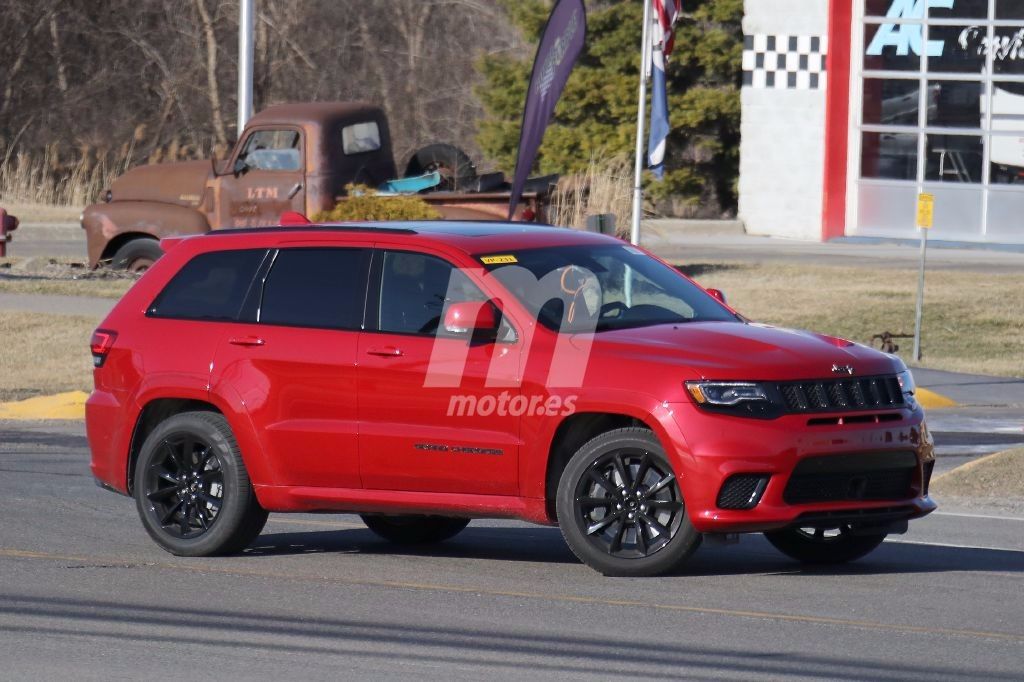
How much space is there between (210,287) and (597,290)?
210 centimetres

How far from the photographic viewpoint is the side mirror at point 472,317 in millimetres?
8211

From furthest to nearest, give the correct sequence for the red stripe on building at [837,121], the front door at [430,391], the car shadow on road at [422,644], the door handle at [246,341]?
the red stripe on building at [837,121] → the door handle at [246,341] → the front door at [430,391] → the car shadow on road at [422,644]

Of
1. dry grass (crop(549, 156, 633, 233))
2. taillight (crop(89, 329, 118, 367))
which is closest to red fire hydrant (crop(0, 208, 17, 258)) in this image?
dry grass (crop(549, 156, 633, 233))

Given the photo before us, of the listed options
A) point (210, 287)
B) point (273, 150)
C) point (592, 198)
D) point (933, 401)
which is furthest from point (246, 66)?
point (210, 287)

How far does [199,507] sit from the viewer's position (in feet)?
30.0

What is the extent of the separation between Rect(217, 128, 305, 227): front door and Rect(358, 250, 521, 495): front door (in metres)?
13.3

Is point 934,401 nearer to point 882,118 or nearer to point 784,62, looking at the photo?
point 882,118

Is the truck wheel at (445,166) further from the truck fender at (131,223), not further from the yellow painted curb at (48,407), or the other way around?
the yellow painted curb at (48,407)

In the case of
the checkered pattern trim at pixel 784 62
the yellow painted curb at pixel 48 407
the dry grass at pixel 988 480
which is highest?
the checkered pattern trim at pixel 784 62

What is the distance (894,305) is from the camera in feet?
73.7

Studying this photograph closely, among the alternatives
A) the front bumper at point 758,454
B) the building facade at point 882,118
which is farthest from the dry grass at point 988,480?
the building facade at point 882,118

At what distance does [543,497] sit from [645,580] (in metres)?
0.60

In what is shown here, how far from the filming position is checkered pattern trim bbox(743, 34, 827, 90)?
3266cm

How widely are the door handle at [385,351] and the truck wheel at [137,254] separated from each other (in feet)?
49.9
